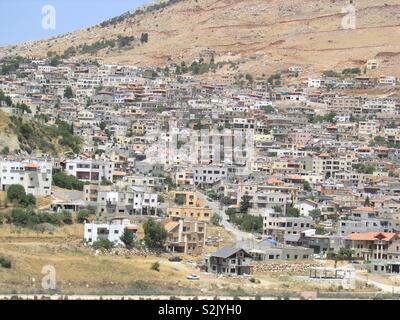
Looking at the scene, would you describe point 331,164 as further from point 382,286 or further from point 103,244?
point 382,286

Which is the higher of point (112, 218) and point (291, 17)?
point (291, 17)

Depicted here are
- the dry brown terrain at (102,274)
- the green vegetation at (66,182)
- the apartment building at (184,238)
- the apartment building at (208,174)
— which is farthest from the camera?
the apartment building at (208,174)

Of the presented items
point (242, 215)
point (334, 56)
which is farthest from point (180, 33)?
point (242, 215)

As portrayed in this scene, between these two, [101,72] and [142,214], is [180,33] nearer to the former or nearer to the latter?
[101,72]

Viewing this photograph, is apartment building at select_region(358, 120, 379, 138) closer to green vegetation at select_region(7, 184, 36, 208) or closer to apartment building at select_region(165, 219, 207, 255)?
green vegetation at select_region(7, 184, 36, 208)

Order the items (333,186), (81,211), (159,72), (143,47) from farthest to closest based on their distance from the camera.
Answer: (143,47), (159,72), (333,186), (81,211)

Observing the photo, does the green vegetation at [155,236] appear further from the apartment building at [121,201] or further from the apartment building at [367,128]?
the apartment building at [367,128]

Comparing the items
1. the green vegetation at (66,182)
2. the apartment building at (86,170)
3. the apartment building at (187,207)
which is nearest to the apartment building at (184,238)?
the apartment building at (187,207)
